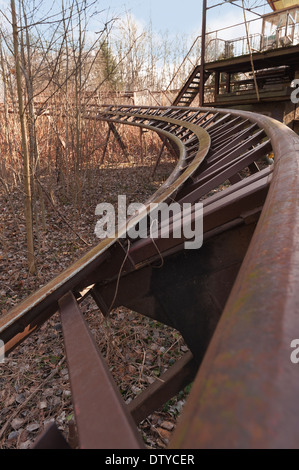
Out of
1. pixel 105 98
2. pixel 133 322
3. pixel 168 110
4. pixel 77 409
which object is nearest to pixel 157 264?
pixel 77 409

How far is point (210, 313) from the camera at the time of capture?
193 centimetres

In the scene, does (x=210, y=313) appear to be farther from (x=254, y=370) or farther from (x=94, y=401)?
(x=254, y=370)

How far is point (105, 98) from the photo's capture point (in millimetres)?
15156

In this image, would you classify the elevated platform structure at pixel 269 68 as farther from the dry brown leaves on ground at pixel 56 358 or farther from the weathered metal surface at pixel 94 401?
the weathered metal surface at pixel 94 401

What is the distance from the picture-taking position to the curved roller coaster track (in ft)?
1.50

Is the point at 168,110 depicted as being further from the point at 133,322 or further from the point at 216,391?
the point at 216,391

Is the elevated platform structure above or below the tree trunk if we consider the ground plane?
above

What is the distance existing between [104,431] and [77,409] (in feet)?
0.50
